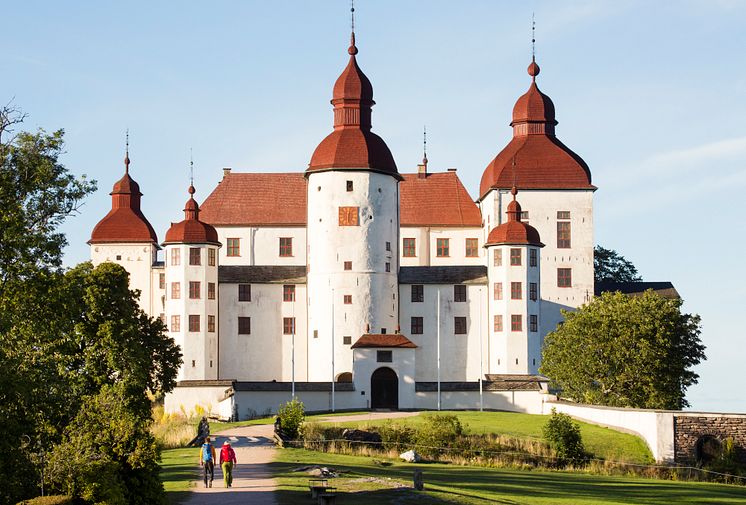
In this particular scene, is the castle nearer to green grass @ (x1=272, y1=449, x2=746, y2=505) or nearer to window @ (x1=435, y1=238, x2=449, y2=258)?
window @ (x1=435, y1=238, x2=449, y2=258)

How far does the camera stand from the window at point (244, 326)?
74394 millimetres

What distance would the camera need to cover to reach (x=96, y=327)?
4850 centimetres

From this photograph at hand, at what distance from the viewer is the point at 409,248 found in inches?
3381

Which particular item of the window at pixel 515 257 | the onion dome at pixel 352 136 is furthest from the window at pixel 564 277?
the onion dome at pixel 352 136

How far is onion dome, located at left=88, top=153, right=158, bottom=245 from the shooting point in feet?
276

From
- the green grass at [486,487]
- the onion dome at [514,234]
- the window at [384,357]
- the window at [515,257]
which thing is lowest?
the green grass at [486,487]

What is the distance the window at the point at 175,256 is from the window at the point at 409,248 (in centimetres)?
1738

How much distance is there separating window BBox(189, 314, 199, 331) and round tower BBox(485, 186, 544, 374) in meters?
16.2

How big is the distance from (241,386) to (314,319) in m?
9.68

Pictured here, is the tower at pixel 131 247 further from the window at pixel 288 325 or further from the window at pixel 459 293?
the window at pixel 459 293

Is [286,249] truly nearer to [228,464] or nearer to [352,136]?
[352,136]

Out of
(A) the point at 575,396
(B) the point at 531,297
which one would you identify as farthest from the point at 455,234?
(A) the point at 575,396

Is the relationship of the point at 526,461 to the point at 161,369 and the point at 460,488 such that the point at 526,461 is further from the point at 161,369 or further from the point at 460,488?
the point at 161,369

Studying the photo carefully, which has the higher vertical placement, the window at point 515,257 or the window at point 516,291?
the window at point 515,257
